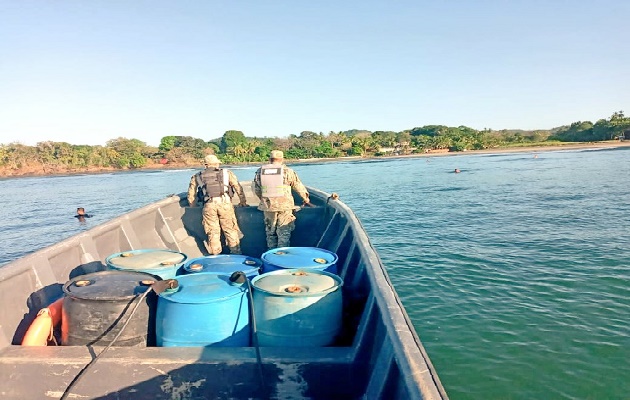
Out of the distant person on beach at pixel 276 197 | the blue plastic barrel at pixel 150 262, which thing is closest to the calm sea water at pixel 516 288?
the distant person on beach at pixel 276 197

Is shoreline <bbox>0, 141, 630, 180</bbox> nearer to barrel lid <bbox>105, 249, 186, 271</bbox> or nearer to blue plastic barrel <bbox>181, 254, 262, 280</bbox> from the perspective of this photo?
barrel lid <bbox>105, 249, 186, 271</bbox>

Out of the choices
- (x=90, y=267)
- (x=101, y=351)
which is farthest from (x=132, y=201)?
(x=101, y=351)

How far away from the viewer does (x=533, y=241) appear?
13.8m

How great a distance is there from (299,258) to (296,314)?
4.09 feet

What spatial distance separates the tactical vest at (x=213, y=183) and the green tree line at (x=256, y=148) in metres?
89.1

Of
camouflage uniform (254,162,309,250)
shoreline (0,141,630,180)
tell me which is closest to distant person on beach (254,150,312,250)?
camouflage uniform (254,162,309,250)

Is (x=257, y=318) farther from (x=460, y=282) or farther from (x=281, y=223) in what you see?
(x=460, y=282)

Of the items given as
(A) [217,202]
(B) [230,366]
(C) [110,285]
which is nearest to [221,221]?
(A) [217,202]

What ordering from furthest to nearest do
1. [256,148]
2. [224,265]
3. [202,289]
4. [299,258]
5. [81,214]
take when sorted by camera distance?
[256,148] < [81,214] < [299,258] < [224,265] < [202,289]

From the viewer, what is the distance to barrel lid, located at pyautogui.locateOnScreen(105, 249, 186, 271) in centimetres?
422

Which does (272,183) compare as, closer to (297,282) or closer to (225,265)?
(225,265)

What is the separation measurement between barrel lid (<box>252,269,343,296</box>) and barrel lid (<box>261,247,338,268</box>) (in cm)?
42

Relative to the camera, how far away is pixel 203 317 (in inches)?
129

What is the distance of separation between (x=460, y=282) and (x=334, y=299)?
7.87 m
